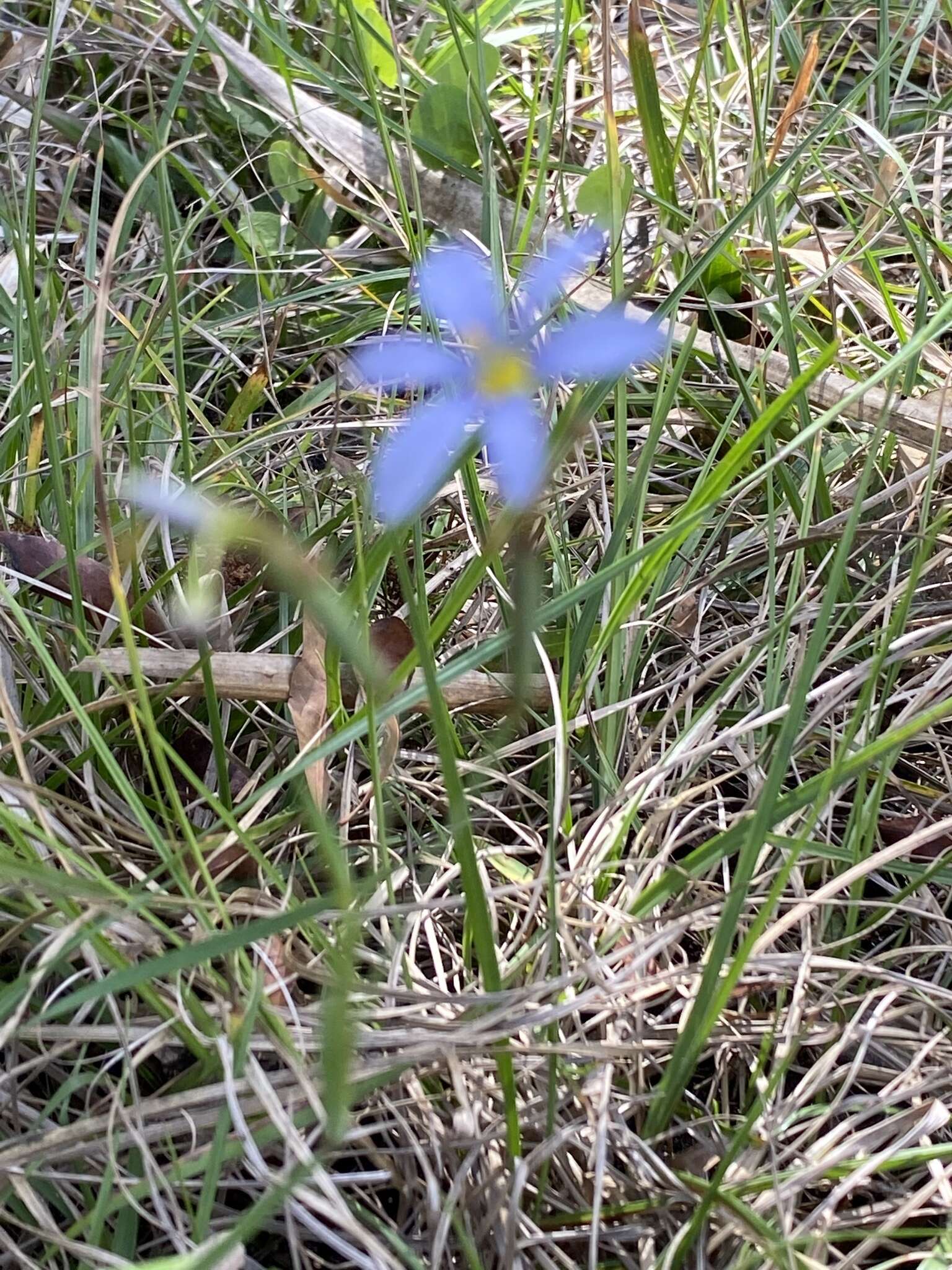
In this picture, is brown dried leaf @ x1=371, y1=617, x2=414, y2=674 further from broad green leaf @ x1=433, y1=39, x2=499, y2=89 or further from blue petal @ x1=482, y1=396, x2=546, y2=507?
broad green leaf @ x1=433, y1=39, x2=499, y2=89

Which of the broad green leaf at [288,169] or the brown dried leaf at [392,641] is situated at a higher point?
the broad green leaf at [288,169]

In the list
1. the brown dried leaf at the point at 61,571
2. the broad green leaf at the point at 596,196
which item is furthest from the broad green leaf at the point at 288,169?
the brown dried leaf at the point at 61,571

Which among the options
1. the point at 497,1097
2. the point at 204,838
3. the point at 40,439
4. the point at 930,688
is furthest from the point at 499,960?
the point at 40,439

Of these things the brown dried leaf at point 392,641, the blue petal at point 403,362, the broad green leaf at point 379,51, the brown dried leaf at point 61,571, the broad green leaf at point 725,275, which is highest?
the broad green leaf at point 379,51

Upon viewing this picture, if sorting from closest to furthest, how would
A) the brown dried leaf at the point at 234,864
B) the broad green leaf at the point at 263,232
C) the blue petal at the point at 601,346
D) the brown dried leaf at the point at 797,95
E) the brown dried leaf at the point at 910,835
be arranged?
the blue petal at the point at 601,346
the brown dried leaf at the point at 234,864
the brown dried leaf at the point at 910,835
the brown dried leaf at the point at 797,95
the broad green leaf at the point at 263,232

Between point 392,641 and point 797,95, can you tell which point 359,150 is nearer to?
point 797,95

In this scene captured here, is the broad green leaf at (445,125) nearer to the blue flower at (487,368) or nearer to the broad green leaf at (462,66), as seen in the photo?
the broad green leaf at (462,66)

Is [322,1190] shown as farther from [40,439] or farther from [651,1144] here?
[40,439]
